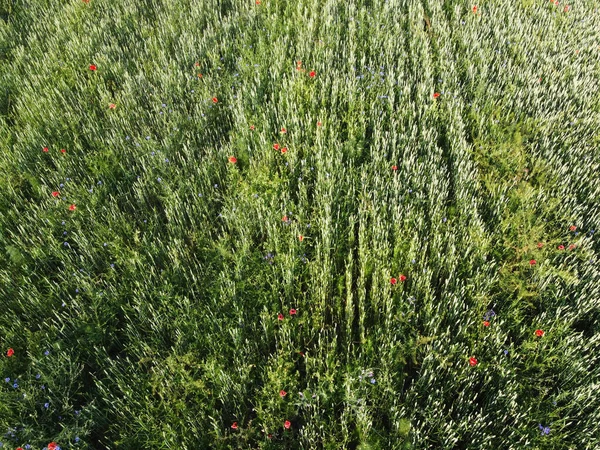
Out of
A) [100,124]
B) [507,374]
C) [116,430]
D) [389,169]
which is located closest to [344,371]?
[507,374]

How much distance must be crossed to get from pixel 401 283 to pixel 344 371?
795 millimetres

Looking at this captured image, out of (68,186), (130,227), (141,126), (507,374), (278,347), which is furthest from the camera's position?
(141,126)

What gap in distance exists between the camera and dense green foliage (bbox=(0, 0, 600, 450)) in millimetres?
2453

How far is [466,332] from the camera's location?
270 centimetres

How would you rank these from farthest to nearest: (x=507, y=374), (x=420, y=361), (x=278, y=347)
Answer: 1. (x=278, y=347)
2. (x=420, y=361)
3. (x=507, y=374)

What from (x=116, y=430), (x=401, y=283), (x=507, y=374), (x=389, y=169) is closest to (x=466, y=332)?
(x=507, y=374)

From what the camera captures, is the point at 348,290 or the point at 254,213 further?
the point at 254,213

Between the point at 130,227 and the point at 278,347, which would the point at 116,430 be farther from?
the point at 130,227

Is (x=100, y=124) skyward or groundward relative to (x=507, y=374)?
skyward

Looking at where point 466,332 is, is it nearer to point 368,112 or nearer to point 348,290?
point 348,290

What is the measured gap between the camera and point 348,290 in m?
2.93

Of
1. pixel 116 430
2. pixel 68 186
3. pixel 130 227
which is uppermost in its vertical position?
pixel 68 186

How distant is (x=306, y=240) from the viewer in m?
3.32

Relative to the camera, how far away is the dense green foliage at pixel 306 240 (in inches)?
96.6
